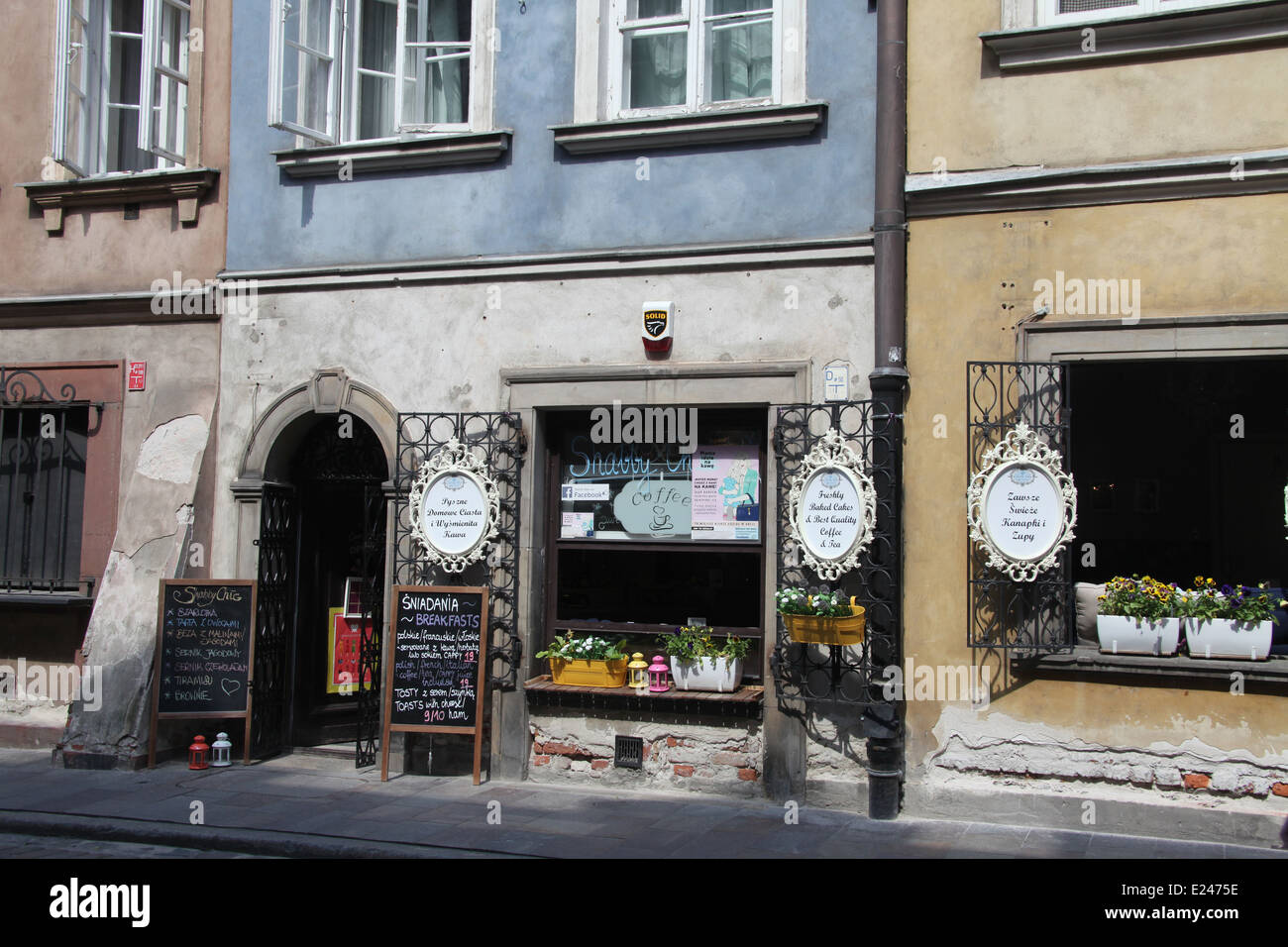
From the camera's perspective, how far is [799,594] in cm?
814

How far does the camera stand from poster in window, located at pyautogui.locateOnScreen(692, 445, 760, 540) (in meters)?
8.89

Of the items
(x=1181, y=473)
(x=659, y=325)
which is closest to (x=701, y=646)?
(x=659, y=325)

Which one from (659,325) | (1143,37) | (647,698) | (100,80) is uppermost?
(100,80)

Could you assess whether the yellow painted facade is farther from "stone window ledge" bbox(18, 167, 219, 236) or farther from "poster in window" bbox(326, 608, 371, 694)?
"stone window ledge" bbox(18, 167, 219, 236)

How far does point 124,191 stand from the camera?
10.6 m

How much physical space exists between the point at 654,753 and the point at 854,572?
1966mm

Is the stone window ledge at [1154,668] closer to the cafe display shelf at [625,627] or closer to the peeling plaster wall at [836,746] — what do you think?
the peeling plaster wall at [836,746]

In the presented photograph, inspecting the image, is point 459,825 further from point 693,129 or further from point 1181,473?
point 1181,473

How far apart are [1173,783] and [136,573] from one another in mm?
7794

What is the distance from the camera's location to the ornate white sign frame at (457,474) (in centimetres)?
913

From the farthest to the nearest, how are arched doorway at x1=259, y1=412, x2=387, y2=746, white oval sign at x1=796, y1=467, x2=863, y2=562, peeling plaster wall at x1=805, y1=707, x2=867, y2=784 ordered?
arched doorway at x1=259, y1=412, x2=387, y2=746 < peeling plaster wall at x1=805, y1=707, x2=867, y2=784 < white oval sign at x1=796, y1=467, x2=863, y2=562

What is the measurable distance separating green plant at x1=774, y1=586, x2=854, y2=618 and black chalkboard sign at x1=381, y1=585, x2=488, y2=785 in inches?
90.0

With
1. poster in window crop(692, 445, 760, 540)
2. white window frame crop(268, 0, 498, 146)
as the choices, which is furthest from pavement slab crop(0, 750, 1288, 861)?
white window frame crop(268, 0, 498, 146)
